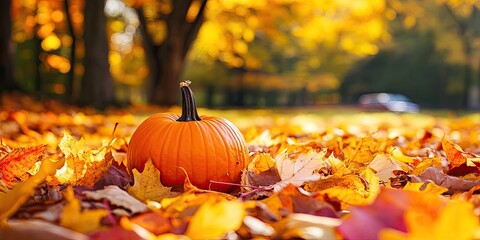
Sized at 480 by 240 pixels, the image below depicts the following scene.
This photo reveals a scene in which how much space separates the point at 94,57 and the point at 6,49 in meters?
2.89

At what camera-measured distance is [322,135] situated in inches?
138

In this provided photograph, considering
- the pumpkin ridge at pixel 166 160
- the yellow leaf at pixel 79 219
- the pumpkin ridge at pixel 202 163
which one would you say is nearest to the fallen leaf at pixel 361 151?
the pumpkin ridge at pixel 202 163

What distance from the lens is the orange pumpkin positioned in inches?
81.4

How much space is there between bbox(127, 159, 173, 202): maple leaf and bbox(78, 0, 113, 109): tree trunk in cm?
915

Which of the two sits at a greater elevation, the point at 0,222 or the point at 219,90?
the point at 0,222

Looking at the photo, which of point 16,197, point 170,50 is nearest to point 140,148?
point 16,197

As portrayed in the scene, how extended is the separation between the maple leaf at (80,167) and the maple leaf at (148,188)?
0.46ft

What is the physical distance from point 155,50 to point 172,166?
12.8 m

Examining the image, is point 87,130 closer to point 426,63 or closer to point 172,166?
point 172,166

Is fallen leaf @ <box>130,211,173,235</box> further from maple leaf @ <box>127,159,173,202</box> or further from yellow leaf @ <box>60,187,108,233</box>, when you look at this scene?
maple leaf @ <box>127,159,173,202</box>

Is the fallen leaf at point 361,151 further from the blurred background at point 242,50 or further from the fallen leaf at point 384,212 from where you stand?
the blurred background at point 242,50

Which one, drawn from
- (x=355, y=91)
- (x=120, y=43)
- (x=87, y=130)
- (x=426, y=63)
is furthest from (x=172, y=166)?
(x=355, y=91)

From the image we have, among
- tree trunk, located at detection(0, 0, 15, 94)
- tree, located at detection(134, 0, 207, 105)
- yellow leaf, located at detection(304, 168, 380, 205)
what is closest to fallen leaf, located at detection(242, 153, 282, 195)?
yellow leaf, located at detection(304, 168, 380, 205)

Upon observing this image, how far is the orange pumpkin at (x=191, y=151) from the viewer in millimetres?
2066
